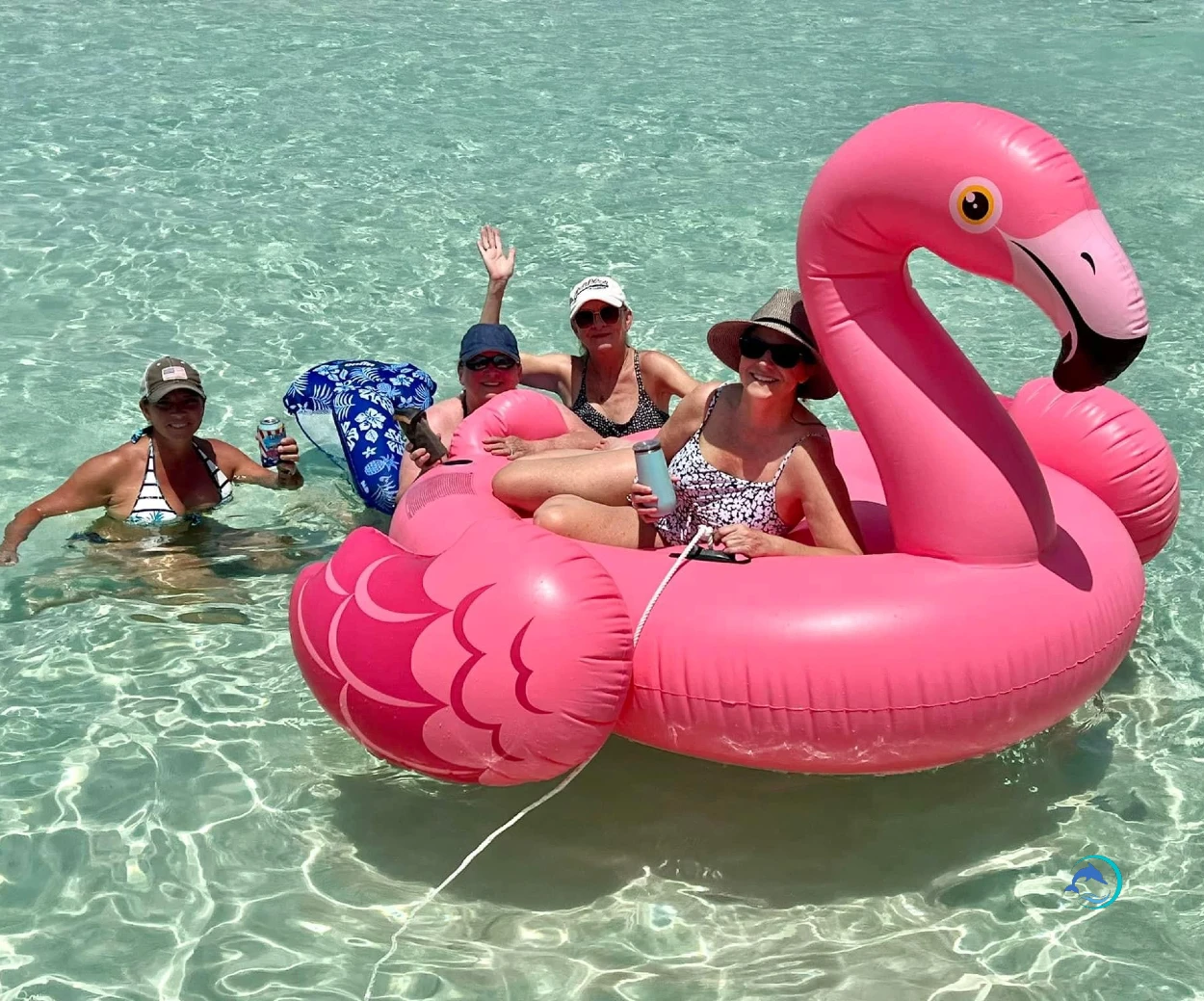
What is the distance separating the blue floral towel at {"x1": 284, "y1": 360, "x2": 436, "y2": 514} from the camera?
5.73 metres

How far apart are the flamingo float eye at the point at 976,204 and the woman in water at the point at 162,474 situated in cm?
272

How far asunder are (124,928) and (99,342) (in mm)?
4498

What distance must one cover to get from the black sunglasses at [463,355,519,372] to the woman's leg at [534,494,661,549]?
128 centimetres

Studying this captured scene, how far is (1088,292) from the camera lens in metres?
3.24

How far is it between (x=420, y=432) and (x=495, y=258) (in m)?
1.27

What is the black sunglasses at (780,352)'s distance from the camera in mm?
3928

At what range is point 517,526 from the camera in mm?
3801

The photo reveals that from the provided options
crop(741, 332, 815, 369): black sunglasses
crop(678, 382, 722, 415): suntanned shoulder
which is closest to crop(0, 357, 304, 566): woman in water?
crop(678, 382, 722, 415): suntanned shoulder

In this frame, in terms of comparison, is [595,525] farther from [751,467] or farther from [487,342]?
[487,342]

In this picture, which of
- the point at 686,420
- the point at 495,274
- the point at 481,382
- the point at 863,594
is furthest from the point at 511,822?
the point at 495,274

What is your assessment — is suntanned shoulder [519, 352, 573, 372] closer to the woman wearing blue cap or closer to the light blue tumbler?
the woman wearing blue cap

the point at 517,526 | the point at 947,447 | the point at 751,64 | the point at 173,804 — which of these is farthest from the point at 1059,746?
the point at 751,64

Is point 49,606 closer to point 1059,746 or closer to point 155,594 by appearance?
point 155,594

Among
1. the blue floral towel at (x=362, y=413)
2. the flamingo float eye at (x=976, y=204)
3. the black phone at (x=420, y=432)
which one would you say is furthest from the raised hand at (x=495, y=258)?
the flamingo float eye at (x=976, y=204)
